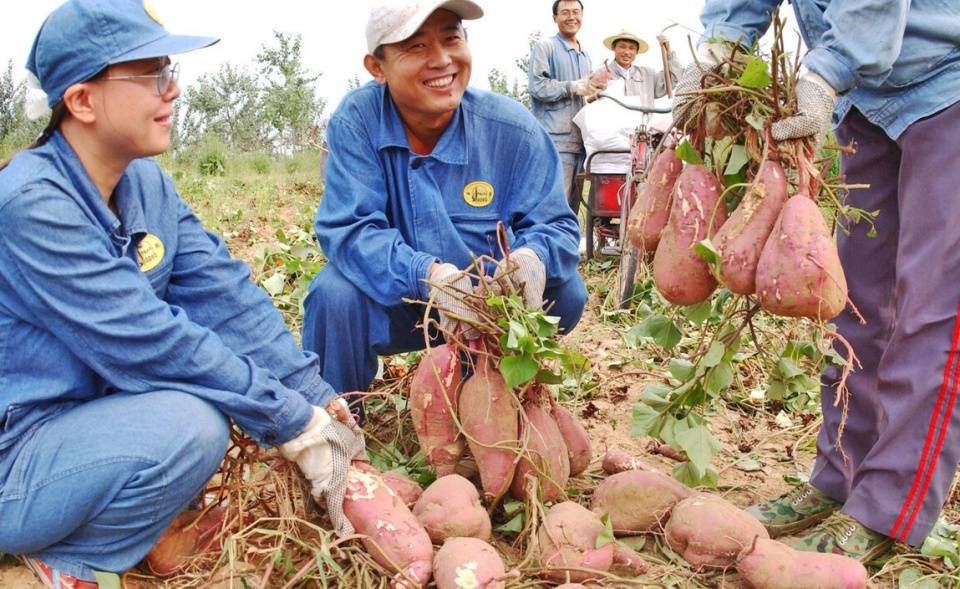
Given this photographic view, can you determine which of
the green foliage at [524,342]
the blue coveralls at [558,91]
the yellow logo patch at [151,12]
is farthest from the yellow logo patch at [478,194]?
the blue coveralls at [558,91]

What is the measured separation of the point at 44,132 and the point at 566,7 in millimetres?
4867

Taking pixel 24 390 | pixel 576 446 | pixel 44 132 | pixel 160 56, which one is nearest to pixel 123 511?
pixel 24 390

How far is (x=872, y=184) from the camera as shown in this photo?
216 centimetres

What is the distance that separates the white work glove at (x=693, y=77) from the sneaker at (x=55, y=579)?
1691 mm

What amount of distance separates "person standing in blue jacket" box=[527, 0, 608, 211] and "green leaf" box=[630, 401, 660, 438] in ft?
13.1

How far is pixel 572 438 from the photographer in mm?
2352

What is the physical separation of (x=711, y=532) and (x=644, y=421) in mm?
324

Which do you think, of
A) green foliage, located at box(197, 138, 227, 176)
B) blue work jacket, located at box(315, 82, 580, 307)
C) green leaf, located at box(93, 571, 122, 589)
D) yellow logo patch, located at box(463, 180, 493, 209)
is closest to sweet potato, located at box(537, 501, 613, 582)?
blue work jacket, located at box(315, 82, 580, 307)

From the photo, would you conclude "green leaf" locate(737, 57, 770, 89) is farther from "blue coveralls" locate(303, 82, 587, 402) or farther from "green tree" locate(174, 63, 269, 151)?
"green tree" locate(174, 63, 269, 151)

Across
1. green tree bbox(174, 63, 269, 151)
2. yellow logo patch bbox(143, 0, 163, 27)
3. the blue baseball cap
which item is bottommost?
green tree bbox(174, 63, 269, 151)

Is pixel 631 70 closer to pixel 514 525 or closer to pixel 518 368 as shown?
pixel 518 368

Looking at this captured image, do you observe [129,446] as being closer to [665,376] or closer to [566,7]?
[665,376]

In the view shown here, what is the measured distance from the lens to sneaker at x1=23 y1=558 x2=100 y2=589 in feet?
6.02

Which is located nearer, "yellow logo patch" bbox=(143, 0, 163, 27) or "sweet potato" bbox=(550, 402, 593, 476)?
"yellow logo patch" bbox=(143, 0, 163, 27)
